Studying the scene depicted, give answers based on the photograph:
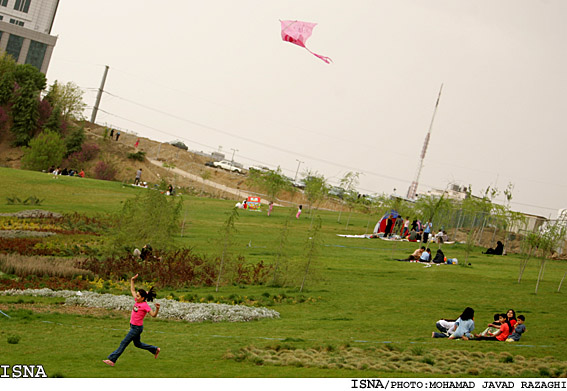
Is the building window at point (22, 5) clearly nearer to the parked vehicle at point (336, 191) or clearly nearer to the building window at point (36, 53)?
the building window at point (36, 53)

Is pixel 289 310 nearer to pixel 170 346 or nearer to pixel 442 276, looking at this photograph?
pixel 170 346

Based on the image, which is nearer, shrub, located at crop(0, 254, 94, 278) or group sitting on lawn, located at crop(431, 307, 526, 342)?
group sitting on lawn, located at crop(431, 307, 526, 342)

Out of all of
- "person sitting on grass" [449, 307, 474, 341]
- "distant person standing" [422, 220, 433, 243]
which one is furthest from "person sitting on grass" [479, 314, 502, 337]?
"distant person standing" [422, 220, 433, 243]

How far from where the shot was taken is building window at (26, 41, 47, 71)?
148875 millimetres

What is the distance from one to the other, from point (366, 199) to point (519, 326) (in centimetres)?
5313

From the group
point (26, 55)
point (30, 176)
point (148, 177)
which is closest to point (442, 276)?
point (30, 176)

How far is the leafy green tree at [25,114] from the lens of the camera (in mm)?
107438

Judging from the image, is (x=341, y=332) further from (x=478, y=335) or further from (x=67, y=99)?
(x=67, y=99)

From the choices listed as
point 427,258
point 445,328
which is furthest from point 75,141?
point 445,328

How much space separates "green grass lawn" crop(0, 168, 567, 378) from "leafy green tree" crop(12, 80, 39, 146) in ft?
262

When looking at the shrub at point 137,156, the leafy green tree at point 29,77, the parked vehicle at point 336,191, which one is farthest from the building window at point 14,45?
the parked vehicle at point 336,191

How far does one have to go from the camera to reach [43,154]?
81.9 metres

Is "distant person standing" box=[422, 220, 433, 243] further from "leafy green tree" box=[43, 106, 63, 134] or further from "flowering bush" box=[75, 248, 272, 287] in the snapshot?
"leafy green tree" box=[43, 106, 63, 134]

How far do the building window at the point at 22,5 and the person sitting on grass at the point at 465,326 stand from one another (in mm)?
156900
